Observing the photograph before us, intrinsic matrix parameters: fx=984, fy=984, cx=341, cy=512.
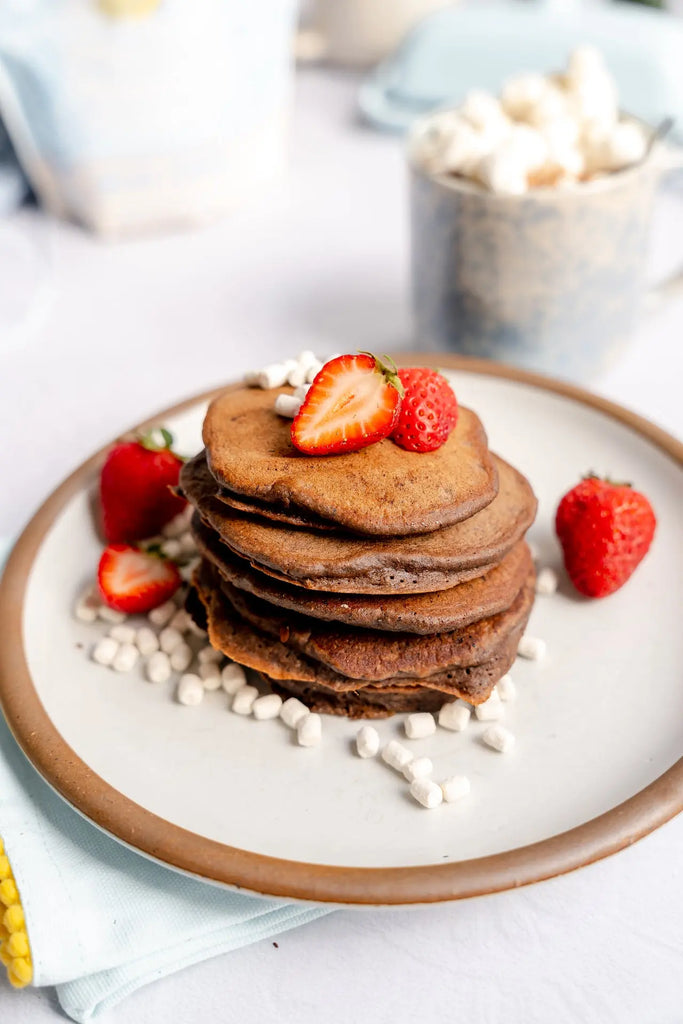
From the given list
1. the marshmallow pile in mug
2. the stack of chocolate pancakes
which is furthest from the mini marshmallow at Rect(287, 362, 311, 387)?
the marshmallow pile in mug

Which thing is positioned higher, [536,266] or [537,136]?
[537,136]

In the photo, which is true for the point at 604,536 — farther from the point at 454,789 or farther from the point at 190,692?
the point at 190,692

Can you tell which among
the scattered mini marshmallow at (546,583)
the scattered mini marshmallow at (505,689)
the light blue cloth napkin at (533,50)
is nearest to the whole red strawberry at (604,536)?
the scattered mini marshmallow at (546,583)

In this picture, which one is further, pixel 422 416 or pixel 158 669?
pixel 158 669

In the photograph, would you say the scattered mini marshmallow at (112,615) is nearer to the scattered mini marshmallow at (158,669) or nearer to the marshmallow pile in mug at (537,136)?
the scattered mini marshmallow at (158,669)

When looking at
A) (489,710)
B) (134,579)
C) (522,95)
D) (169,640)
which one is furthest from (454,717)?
(522,95)

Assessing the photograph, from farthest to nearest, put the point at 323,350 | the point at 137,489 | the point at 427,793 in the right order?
the point at 323,350 → the point at 137,489 → the point at 427,793

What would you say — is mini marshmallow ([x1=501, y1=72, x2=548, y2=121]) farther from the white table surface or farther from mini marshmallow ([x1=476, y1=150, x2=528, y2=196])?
the white table surface
